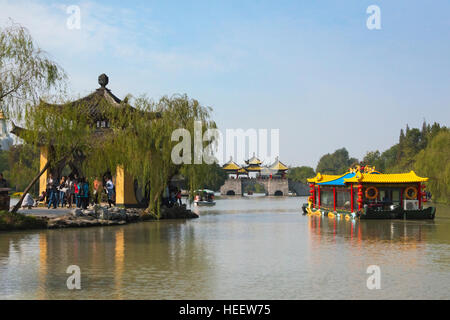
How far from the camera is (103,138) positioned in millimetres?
25547

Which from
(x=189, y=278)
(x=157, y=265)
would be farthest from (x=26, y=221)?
(x=189, y=278)

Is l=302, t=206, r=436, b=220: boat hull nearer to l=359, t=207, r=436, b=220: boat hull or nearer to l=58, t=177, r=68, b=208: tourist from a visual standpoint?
l=359, t=207, r=436, b=220: boat hull

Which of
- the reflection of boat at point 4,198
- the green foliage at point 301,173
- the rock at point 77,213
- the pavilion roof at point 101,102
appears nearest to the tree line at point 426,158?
the green foliage at point 301,173

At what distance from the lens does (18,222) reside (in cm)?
1894

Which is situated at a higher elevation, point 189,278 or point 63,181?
point 63,181

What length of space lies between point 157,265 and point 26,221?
9.89 meters

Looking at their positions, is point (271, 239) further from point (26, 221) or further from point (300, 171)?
point (300, 171)

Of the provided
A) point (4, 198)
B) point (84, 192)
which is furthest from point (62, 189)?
point (4, 198)

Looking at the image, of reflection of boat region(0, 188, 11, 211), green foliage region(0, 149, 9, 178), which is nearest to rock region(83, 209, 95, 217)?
reflection of boat region(0, 188, 11, 211)

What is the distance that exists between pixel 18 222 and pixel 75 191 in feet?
16.4

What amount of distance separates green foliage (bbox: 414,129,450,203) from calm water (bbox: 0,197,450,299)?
27.9 metres

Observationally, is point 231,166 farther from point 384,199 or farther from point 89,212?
point 89,212

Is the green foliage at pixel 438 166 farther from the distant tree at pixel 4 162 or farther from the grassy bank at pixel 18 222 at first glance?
the distant tree at pixel 4 162
